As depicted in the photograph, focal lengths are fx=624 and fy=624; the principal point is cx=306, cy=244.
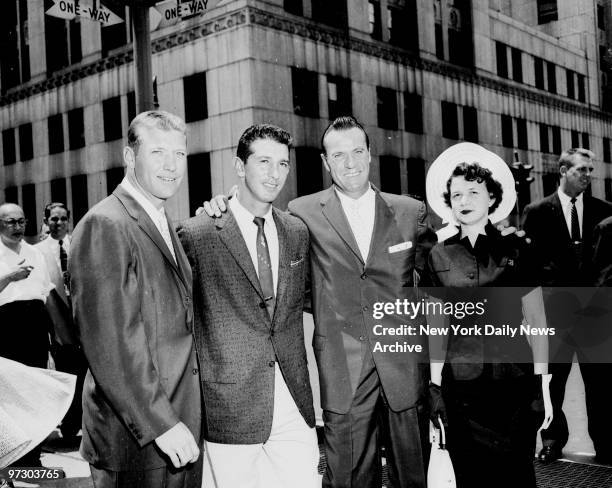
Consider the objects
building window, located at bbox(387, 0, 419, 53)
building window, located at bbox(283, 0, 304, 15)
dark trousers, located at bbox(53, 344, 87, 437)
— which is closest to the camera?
dark trousers, located at bbox(53, 344, 87, 437)

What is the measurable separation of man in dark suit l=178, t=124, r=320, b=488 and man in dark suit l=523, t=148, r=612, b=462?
201 cm

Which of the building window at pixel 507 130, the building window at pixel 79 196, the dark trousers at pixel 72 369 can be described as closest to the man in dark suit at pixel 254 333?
the dark trousers at pixel 72 369

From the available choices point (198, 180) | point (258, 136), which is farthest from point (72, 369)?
point (198, 180)

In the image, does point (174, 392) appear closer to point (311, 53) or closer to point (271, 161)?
point (271, 161)

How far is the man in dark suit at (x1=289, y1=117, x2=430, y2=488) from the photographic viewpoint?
2.48 m

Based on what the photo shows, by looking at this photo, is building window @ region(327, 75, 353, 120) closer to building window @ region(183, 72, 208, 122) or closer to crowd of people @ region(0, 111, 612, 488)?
building window @ region(183, 72, 208, 122)

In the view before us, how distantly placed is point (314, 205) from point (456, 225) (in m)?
0.61

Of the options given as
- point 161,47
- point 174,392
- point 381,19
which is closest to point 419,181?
Result: point 381,19

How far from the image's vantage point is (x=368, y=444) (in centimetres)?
249

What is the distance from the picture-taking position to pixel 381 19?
10.2 metres

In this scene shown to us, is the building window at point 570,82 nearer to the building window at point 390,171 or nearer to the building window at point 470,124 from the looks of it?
the building window at point 470,124

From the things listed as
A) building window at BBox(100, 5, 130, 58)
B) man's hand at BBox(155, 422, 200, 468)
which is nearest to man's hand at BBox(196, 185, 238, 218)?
man's hand at BBox(155, 422, 200, 468)

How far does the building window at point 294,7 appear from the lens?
11.9 meters

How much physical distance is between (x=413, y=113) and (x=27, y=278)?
6.94 m
